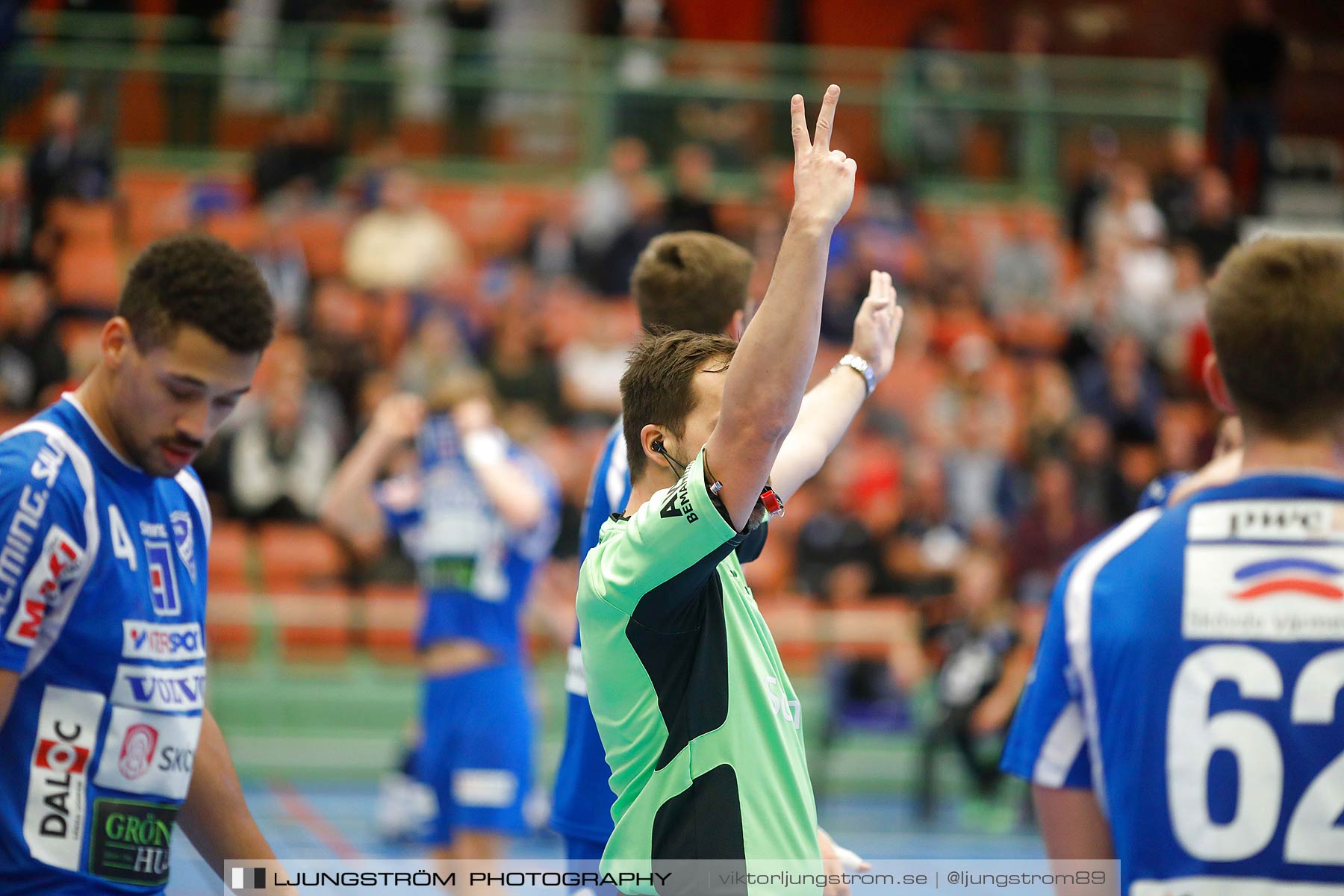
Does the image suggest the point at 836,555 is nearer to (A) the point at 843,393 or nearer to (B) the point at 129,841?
(A) the point at 843,393

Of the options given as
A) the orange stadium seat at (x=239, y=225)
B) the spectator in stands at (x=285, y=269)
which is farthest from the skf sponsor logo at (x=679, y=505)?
the orange stadium seat at (x=239, y=225)

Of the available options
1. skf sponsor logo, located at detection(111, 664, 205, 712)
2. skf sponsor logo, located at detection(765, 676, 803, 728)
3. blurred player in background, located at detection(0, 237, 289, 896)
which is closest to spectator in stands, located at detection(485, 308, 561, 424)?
blurred player in background, located at detection(0, 237, 289, 896)

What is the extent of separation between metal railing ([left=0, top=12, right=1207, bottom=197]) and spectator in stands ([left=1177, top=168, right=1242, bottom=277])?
2.69 feet

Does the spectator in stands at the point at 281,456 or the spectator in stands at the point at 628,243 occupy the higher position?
the spectator in stands at the point at 628,243

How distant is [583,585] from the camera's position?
3119 millimetres

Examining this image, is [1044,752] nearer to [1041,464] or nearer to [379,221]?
[1041,464]

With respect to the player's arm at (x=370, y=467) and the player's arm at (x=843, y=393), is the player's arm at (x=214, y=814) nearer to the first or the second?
the player's arm at (x=843, y=393)

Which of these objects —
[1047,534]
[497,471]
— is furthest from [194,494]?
[1047,534]

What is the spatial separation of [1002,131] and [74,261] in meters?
10.1

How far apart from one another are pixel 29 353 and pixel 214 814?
10.5 meters

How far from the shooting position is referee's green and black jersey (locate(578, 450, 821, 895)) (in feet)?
9.62

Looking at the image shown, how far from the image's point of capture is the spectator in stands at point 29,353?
1271cm

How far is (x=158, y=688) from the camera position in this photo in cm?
321

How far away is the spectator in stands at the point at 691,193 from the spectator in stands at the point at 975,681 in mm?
→ 4980
